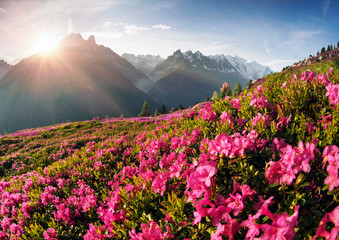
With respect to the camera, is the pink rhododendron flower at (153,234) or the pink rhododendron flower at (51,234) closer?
the pink rhododendron flower at (153,234)

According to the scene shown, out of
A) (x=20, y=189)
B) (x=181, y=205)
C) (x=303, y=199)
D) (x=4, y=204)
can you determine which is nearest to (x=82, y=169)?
→ (x=4, y=204)

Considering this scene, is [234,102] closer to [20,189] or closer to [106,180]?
[106,180]

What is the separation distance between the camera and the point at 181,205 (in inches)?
84.7

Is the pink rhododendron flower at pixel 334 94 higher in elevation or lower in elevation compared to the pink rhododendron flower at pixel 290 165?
higher

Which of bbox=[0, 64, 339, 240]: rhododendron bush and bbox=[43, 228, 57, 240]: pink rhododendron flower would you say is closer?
bbox=[0, 64, 339, 240]: rhododendron bush

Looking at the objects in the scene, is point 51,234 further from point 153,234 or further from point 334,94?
point 334,94

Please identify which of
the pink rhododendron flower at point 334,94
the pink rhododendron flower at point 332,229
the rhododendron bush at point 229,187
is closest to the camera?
the pink rhododendron flower at point 332,229

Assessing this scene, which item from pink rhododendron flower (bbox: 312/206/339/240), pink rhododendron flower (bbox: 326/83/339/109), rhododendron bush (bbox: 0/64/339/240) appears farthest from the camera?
pink rhododendron flower (bbox: 326/83/339/109)

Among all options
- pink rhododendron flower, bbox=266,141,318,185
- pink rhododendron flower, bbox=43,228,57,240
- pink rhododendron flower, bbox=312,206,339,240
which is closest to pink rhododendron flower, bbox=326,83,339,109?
pink rhododendron flower, bbox=266,141,318,185

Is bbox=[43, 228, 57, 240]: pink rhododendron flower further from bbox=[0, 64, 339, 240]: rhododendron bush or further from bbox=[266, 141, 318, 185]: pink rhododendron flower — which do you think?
bbox=[266, 141, 318, 185]: pink rhododendron flower

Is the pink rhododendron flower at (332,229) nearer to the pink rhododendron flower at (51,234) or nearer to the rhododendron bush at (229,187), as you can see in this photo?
the rhododendron bush at (229,187)

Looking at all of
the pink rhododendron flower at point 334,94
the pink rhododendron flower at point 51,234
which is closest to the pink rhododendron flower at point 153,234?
the pink rhododendron flower at point 51,234

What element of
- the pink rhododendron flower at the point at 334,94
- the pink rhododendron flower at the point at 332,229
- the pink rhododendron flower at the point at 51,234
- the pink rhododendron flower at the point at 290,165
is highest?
the pink rhododendron flower at the point at 334,94

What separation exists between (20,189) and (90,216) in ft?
13.4
